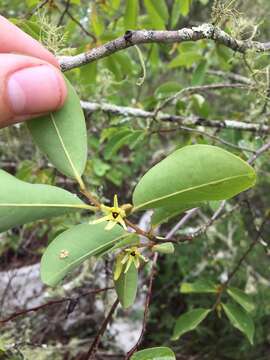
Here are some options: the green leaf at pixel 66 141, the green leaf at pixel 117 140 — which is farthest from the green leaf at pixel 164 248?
the green leaf at pixel 117 140

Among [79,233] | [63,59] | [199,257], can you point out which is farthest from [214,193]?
[199,257]

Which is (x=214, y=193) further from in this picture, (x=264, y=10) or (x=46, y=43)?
(x=264, y=10)

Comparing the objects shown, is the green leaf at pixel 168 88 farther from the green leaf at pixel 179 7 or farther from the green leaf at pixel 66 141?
the green leaf at pixel 66 141

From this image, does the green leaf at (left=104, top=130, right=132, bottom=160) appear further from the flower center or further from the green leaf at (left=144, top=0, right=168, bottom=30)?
the flower center

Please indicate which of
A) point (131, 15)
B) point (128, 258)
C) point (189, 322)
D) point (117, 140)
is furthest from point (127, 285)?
point (131, 15)

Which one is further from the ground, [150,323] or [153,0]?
[153,0]

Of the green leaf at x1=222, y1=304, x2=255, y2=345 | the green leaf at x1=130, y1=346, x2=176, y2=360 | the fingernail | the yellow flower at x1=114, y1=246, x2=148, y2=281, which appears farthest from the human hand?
the green leaf at x1=222, y1=304, x2=255, y2=345

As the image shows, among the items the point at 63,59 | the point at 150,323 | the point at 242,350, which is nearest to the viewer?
the point at 63,59
